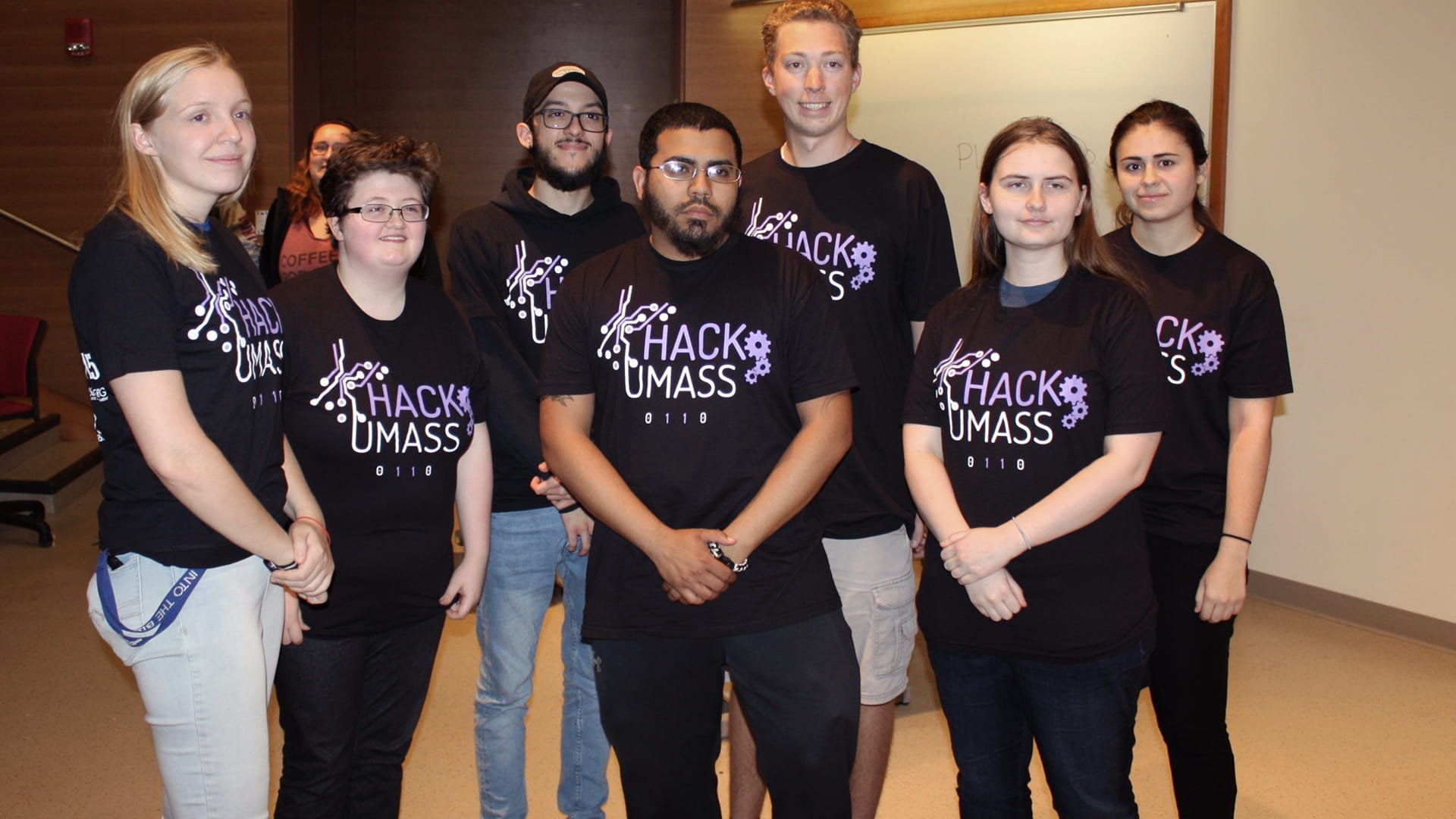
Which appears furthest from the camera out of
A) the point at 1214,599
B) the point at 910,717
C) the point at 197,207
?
the point at 910,717

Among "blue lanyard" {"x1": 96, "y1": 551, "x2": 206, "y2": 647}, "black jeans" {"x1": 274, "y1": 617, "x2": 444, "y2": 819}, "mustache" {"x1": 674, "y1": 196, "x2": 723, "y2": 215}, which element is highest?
"mustache" {"x1": 674, "y1": 196, "x2": 723, "y2": 215}

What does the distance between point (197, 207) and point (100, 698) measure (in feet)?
8.40

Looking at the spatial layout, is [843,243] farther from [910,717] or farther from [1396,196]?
[1396,196]

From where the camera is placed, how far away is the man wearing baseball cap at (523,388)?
242 centimetres

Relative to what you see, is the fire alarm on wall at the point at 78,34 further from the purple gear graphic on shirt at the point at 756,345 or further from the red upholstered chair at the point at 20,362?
the purple gear graphic on shirt at the point at 756,345

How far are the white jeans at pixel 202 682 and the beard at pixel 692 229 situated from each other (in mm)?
894

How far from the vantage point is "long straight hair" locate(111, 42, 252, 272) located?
172cm

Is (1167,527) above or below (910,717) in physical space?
above

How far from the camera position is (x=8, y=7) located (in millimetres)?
6598

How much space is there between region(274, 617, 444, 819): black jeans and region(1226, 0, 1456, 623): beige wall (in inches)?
149

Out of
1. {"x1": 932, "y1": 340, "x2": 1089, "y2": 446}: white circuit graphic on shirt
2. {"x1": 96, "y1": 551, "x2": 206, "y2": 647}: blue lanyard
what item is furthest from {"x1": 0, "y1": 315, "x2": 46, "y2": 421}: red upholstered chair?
{"x1": 932, "y1": 340, "x2": 1089, "y2": 446}: white circuit graphic on shirt

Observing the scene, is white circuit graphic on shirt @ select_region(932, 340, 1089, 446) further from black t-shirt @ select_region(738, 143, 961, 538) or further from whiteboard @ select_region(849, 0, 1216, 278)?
whiteboard @ select_region(849, 0, 1216, 278)

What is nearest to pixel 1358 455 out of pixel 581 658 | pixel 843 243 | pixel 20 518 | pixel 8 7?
pixel 843 243

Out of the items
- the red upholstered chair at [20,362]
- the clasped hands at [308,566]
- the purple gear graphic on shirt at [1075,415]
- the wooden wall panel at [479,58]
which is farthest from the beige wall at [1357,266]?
the red upholstered chair at [20,362]
